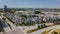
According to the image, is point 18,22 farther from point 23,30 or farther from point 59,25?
point 59,25

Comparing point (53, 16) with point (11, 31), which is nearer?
point (11, 31)

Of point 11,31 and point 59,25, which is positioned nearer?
point 11,31

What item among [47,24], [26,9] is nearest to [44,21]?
[47,24]

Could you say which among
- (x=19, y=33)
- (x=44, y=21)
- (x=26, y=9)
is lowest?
(x=19, y=33)

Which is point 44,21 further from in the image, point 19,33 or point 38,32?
point 19,33

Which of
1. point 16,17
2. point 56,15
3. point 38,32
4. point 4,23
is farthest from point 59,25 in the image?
point 4,23

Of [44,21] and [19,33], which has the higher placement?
[44,21]

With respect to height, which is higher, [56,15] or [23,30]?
[56,15]
